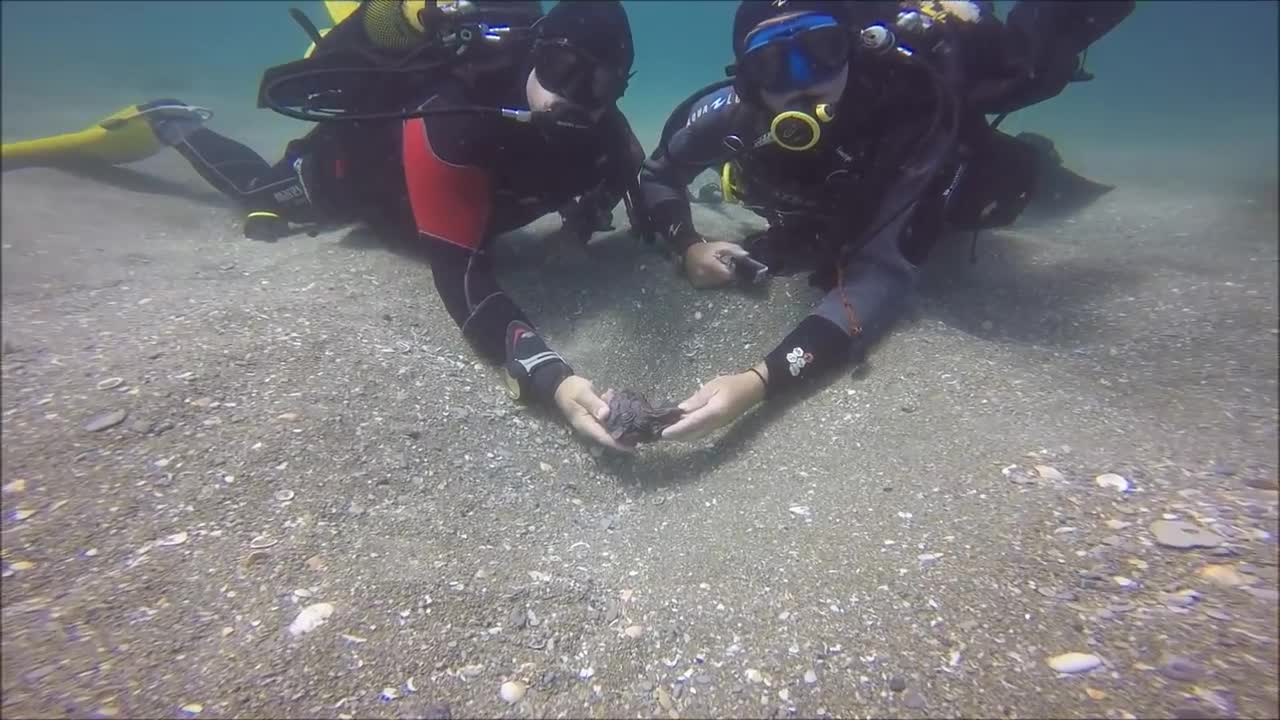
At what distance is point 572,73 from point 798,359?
202cm

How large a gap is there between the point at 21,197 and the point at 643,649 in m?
2.28

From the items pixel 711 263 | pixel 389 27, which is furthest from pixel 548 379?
pixel 389 27

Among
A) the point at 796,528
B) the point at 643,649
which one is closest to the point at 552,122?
the point at 796,528

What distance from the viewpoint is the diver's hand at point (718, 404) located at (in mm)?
2723

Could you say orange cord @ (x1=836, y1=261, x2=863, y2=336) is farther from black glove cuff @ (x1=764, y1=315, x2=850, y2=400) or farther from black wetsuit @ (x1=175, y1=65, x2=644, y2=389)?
black wetsuit @ (x1=175, y1=65, x2=644, y2=389)

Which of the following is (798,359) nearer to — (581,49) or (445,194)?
(581,49)

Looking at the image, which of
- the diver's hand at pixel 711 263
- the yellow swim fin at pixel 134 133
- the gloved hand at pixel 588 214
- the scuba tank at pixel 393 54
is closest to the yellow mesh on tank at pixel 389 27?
the scuba tank at pixel 393 54

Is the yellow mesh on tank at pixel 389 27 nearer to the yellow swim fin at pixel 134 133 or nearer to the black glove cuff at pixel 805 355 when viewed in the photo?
the yellow swim fin at pixel 134 133

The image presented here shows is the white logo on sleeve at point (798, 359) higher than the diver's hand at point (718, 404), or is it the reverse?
the white logo on sleeve at point (798, 359)

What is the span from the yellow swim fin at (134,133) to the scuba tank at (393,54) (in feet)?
7.19

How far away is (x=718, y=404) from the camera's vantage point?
9.08ft

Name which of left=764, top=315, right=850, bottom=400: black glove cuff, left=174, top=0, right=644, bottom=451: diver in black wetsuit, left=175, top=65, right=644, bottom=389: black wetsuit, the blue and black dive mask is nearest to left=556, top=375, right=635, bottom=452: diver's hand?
left=174, top=0, right=644, bottom=451: diver in black wetsuit

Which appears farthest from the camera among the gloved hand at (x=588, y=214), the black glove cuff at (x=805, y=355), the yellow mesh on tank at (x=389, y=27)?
the gloved hand at (x=588, y=214)

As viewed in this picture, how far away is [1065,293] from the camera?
3.61m
